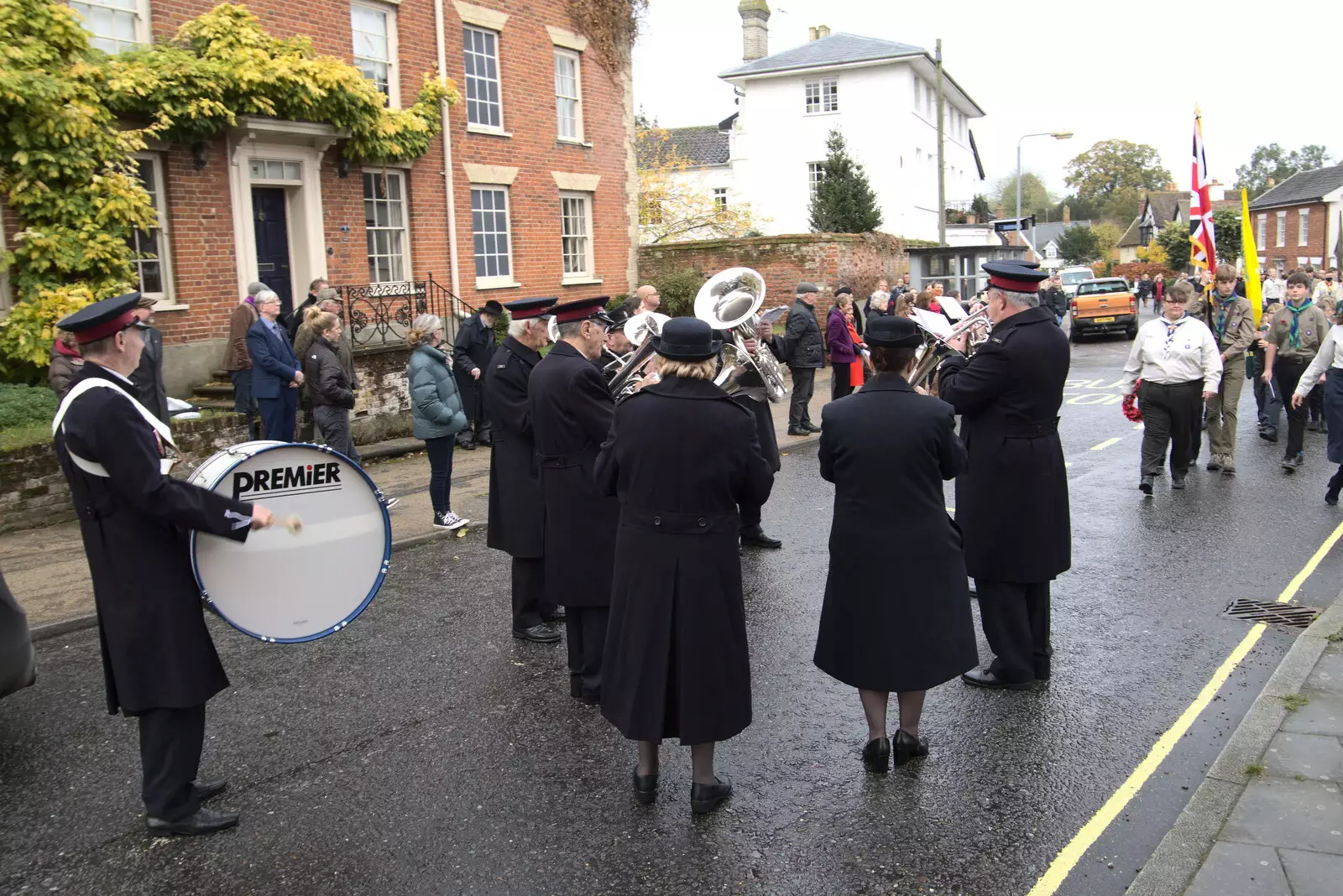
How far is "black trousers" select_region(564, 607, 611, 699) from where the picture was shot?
5.53 meters

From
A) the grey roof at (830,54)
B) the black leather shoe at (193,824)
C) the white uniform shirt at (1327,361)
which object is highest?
the grey roof at (830,54)

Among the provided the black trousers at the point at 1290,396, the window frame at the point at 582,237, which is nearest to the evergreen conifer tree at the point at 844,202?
the window frame at the point at 582,237

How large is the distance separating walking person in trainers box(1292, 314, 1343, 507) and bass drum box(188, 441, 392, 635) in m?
8.83

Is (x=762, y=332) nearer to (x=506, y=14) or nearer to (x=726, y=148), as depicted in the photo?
(x=506, y=14)

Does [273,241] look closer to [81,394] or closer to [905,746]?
[81,394]

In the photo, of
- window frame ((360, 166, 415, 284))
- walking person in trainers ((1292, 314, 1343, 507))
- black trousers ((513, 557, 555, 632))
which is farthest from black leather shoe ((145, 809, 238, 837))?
window frame ((360, 166, 415, 284))

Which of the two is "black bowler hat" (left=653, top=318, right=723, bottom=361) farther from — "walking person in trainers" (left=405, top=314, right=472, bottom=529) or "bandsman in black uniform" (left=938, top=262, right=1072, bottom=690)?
"walking person in trainers" (left=405, top=314, right=472, bottom=529)

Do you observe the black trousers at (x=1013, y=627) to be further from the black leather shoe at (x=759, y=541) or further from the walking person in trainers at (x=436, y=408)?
the walking person in trainers at (x=436, y=408)

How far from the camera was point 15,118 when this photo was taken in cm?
1161

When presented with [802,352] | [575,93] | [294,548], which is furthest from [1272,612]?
[575,93]

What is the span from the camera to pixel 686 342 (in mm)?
4316

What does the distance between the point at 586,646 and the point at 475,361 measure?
7.70 meters

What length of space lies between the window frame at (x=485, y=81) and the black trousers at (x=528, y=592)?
45.0ft

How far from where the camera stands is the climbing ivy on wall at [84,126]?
11672mm
